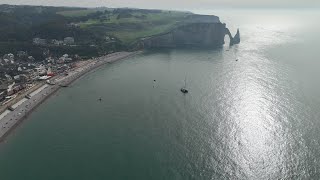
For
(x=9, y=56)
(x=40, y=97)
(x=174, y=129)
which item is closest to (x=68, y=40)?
(x=9, y=56)

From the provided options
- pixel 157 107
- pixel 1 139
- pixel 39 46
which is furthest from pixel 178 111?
pixel 39 46

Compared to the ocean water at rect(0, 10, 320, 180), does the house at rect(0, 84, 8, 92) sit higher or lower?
higher

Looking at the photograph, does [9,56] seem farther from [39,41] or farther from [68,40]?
[68,40]

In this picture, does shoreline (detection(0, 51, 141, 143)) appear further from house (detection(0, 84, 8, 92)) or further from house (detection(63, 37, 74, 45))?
house (detection(63, 37, 74, 45))

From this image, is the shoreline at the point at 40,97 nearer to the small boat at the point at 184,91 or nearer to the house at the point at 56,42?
the house at the point at 56,42

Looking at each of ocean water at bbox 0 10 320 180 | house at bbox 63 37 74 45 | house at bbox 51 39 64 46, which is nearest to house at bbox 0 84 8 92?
ocean water at bbox 0 10 320 180

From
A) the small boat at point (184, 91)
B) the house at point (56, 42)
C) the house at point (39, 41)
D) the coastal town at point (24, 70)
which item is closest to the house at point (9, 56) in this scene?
the coastal town at point (24, 70)
